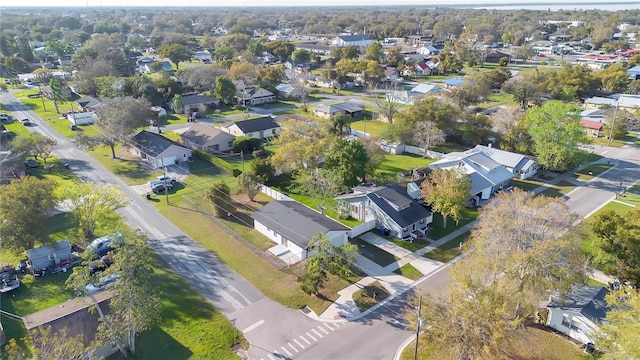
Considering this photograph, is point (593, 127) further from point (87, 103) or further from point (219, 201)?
point (87, 103)

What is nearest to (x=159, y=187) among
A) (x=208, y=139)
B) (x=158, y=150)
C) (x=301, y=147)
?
(x=158, y=150)

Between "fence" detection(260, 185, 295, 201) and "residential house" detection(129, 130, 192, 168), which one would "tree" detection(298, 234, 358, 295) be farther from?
"residential house" detection(129, 130, 192, 168)

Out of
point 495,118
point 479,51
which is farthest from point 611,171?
point 479,51

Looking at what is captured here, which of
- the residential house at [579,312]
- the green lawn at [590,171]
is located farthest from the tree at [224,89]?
the residential house at [579,312]

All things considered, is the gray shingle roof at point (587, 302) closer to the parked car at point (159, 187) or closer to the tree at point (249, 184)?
the tree at point (249, 184)

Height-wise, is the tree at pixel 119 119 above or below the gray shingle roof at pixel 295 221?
above

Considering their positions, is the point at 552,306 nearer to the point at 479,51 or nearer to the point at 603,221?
the point at 603,221
